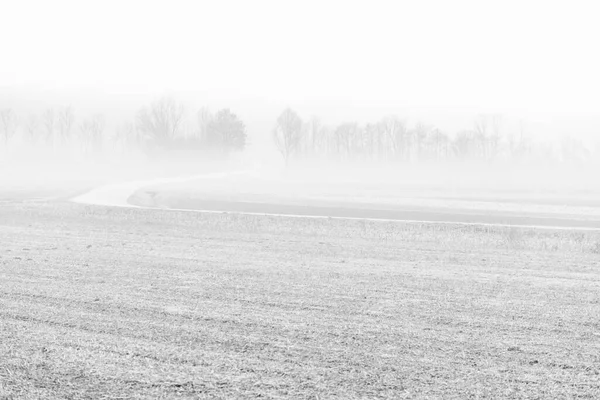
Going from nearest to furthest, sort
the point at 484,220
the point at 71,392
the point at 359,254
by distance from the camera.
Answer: the point at 71,392, the point at 359,254, the point at 484,220

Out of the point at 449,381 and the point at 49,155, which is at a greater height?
the point at 49,155

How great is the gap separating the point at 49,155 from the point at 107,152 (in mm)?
14061

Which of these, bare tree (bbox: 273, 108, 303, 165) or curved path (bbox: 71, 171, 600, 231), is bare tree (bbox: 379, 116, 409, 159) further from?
curved path (bbox: 71, 171, 600, 231)

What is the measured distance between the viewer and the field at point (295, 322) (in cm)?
852

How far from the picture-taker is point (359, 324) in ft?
38.4

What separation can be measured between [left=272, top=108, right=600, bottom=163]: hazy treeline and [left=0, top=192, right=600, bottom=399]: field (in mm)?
120880

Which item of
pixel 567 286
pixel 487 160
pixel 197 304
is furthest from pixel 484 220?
pixel 487 160

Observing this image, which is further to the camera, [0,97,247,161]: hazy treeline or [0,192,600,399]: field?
[0,97,247,161]: hazy treeline

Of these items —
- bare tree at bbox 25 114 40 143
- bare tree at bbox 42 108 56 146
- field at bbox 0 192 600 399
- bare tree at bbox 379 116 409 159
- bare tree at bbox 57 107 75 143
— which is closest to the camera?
field at bbox 0 192 600 399

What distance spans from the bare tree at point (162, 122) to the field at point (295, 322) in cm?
11399

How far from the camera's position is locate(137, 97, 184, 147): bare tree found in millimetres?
136250

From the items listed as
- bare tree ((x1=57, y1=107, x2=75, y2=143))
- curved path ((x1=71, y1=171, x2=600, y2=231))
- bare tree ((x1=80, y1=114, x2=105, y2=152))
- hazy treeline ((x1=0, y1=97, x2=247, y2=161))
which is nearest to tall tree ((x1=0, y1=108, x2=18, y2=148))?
hazy treeline ((x1=0, y1=97, x2=247, y2=161))

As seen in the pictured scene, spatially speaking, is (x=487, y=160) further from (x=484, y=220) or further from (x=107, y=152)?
(x=484, y=220)

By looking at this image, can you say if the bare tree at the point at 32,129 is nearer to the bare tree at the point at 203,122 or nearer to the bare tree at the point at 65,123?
the bare tree at the point at 65,123
